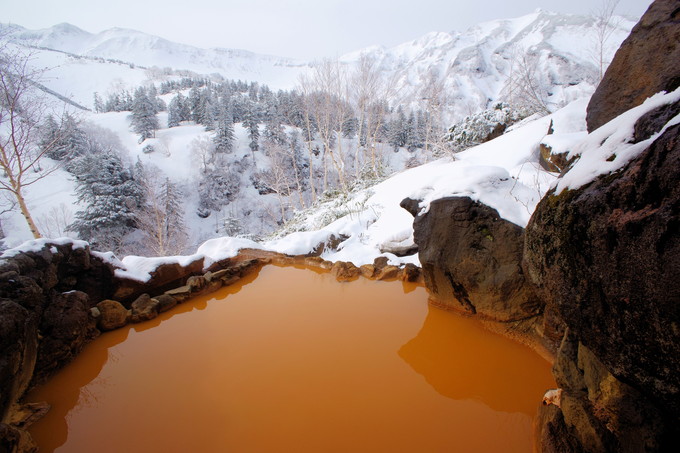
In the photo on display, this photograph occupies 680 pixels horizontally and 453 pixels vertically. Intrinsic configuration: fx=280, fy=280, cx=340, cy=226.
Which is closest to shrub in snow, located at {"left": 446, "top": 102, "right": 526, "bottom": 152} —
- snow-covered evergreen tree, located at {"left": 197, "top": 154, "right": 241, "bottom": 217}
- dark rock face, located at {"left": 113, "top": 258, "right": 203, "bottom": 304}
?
dark rock face, located at {"left": 113, "top": 258, "right": 203, "bottom": 304}

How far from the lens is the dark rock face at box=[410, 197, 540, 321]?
3.46 meters

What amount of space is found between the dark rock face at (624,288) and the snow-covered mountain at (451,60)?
1129cm

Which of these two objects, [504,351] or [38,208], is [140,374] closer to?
[504,351]

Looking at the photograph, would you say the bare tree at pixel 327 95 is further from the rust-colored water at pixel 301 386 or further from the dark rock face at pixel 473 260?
the rust-colored water at pixel 301 386

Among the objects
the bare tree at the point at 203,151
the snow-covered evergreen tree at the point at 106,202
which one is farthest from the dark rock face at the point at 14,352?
the bare tree at the point at 203,151

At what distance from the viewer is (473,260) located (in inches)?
147

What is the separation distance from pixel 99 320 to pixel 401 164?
33478mm

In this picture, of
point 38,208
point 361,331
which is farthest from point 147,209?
point 361,331

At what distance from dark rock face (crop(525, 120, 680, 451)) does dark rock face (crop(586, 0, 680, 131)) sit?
1496 millimetres

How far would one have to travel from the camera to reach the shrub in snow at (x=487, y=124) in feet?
46.2

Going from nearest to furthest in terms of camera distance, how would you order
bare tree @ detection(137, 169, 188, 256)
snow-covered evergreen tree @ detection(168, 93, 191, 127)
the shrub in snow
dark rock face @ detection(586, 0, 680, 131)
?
dark rock face @ detection(586, 0, 680, 131) → bare tree @ detection(137, 169, 188, 256) → the shrub in snow → snow-covered evergreen tree @ detection(168, 93, 191, 127)

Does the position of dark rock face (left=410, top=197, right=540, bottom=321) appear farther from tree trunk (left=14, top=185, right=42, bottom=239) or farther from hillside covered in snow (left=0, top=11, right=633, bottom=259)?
tree trunk (left=14, top=185, right=42, bottom=239)

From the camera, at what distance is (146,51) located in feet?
391

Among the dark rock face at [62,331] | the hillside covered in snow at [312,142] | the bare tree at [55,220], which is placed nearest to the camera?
the dark rock face at [62,331]
